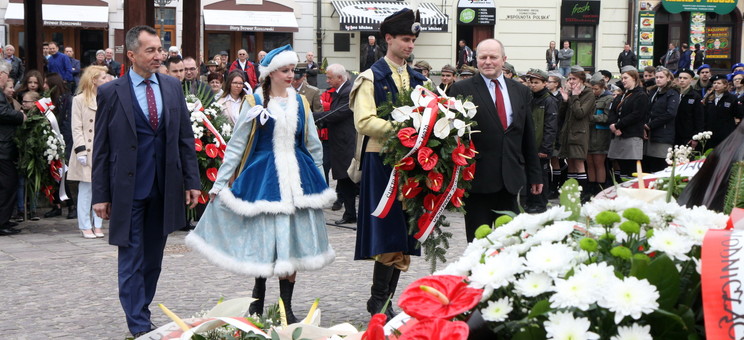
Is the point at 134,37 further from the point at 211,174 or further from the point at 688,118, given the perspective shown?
the point at 688,118

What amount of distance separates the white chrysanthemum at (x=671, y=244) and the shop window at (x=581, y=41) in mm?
33080

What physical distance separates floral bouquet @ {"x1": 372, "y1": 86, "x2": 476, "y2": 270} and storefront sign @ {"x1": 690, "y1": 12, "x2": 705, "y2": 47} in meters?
30.8

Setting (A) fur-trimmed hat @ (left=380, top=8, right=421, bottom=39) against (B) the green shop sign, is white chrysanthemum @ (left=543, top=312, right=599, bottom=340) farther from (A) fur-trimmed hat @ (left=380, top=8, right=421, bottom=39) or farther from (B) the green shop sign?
(B) the green shop sign

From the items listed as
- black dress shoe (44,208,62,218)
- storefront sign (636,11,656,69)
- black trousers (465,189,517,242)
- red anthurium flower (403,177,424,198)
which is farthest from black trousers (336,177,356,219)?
storefront sign (636,11,656,69)

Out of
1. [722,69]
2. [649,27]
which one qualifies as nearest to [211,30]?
[649,27]

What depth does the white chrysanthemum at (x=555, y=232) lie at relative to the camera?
6.09ft

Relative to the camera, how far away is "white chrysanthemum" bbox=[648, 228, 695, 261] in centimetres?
169

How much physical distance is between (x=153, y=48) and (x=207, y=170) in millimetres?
5153

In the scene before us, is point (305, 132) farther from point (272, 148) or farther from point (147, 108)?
point (147, 108)

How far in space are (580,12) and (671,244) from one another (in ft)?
108

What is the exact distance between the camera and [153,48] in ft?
20.0

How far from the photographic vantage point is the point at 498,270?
5.86ft

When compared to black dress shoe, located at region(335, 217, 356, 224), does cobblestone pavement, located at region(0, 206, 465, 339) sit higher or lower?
higher

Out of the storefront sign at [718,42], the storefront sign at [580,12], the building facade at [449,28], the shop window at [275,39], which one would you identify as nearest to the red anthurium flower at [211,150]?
the building facade at [449,28]
